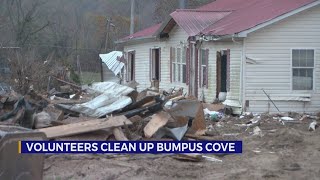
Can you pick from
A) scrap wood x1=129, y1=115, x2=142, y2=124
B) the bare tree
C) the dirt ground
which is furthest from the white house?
the bare tree

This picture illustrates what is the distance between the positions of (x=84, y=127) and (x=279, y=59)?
347 inches

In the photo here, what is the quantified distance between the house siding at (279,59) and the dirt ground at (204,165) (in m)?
5.58

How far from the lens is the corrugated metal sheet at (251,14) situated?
56.0 ft

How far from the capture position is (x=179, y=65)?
72.9ft

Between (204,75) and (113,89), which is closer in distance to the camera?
(113,89)

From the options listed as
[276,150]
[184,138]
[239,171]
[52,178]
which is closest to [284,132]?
[276,150]

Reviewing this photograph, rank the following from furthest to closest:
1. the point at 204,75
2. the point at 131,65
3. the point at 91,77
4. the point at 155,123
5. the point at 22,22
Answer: the point at 22,22 < the point at 91,77 < the point at 131,65 < the point at 204,75 < the point at 155,123

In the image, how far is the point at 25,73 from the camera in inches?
833

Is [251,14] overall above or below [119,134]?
above

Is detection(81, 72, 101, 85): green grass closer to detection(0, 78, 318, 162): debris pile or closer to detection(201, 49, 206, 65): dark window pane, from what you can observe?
detection(201, 49, 206, 65): dark window pane

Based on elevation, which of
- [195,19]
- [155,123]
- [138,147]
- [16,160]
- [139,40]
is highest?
[195,19]

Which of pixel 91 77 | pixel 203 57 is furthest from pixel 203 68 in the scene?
pixel 91 77

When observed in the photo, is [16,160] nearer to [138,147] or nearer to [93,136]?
[138,147]

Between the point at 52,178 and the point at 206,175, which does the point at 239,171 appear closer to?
the point at 206,175
